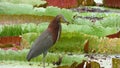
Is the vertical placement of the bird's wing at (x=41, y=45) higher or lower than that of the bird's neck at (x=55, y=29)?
lower

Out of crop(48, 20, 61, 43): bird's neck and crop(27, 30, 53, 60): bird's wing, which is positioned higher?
crop(48, 20, 61, 43): bird's neck

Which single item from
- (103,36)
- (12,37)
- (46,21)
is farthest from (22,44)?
(103,36)

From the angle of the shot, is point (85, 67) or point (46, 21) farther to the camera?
point (46, 21)

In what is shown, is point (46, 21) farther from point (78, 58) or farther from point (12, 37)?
Answer: point (78, 58)

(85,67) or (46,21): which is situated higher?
(46,21)
